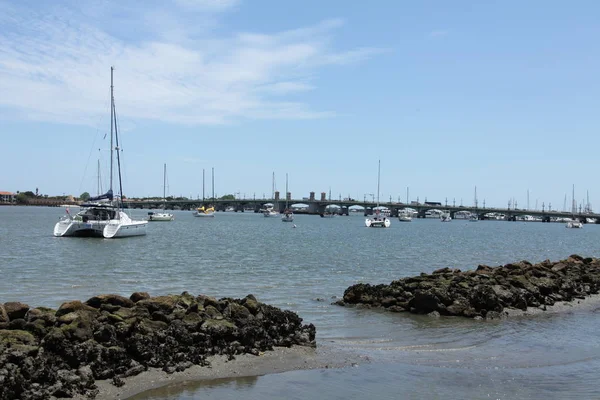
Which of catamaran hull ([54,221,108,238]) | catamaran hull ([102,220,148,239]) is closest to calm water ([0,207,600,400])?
catamaran hull ([102,220,148,239])

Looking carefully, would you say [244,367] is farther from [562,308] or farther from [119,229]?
[119,229]

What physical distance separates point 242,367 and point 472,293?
34.8ft

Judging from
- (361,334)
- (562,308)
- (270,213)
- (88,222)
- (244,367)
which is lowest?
(562,308)

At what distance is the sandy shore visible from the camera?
11430mm

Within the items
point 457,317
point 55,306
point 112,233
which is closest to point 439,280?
point 457,317

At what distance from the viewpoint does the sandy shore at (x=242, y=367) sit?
11430 mm

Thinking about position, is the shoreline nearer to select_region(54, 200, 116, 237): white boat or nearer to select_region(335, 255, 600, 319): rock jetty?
select_region(335, 255, 600, 319): rock jetty

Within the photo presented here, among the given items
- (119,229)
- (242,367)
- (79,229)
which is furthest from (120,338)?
(79,229)

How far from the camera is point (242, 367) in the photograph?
13.1m

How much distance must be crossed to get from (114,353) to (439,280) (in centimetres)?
1459

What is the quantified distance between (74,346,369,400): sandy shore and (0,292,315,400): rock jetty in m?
0.16

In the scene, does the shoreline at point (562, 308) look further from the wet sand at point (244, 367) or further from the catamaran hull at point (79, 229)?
the catamaran hull at point (79, 229)

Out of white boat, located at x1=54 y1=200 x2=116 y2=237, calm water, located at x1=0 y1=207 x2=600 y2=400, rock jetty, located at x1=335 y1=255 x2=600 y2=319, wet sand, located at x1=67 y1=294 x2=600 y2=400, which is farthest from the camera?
white boat, located at x1=54 y1=200 x2=116 y2=237

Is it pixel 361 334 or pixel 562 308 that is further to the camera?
pixel 562 308
